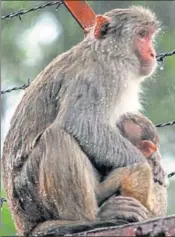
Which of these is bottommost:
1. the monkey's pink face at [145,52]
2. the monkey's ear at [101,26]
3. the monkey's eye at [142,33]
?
the monkey's pink face at [145,52]

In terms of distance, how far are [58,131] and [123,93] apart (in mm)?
572

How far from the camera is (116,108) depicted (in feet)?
18.2

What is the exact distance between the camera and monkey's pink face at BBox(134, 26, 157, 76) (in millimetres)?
5773

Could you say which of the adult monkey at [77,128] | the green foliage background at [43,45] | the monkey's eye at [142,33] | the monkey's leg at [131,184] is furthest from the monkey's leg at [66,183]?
the green foliage background at [43,45]

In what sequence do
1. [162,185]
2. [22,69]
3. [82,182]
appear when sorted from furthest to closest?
[22,69] → [162,185] → [82,182]

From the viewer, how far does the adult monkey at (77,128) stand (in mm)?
5102

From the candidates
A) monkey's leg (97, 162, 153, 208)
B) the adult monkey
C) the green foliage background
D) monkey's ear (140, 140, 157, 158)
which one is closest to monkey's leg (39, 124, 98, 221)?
the adult monkey

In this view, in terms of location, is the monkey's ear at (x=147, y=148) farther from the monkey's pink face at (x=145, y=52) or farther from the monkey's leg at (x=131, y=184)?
the monkey's pink face at (x=145, y=52)

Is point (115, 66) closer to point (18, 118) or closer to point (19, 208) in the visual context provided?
point (18, 118)

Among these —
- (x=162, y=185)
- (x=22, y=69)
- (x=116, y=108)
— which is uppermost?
(x=22, y=69)

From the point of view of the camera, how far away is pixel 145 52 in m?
5.80

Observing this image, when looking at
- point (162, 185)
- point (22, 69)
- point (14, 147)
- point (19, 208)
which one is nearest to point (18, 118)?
point (14, 147)

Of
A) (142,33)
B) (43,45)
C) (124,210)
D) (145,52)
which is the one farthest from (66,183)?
(43,45)

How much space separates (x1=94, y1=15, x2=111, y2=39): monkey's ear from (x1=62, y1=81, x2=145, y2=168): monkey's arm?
0.44 metres
